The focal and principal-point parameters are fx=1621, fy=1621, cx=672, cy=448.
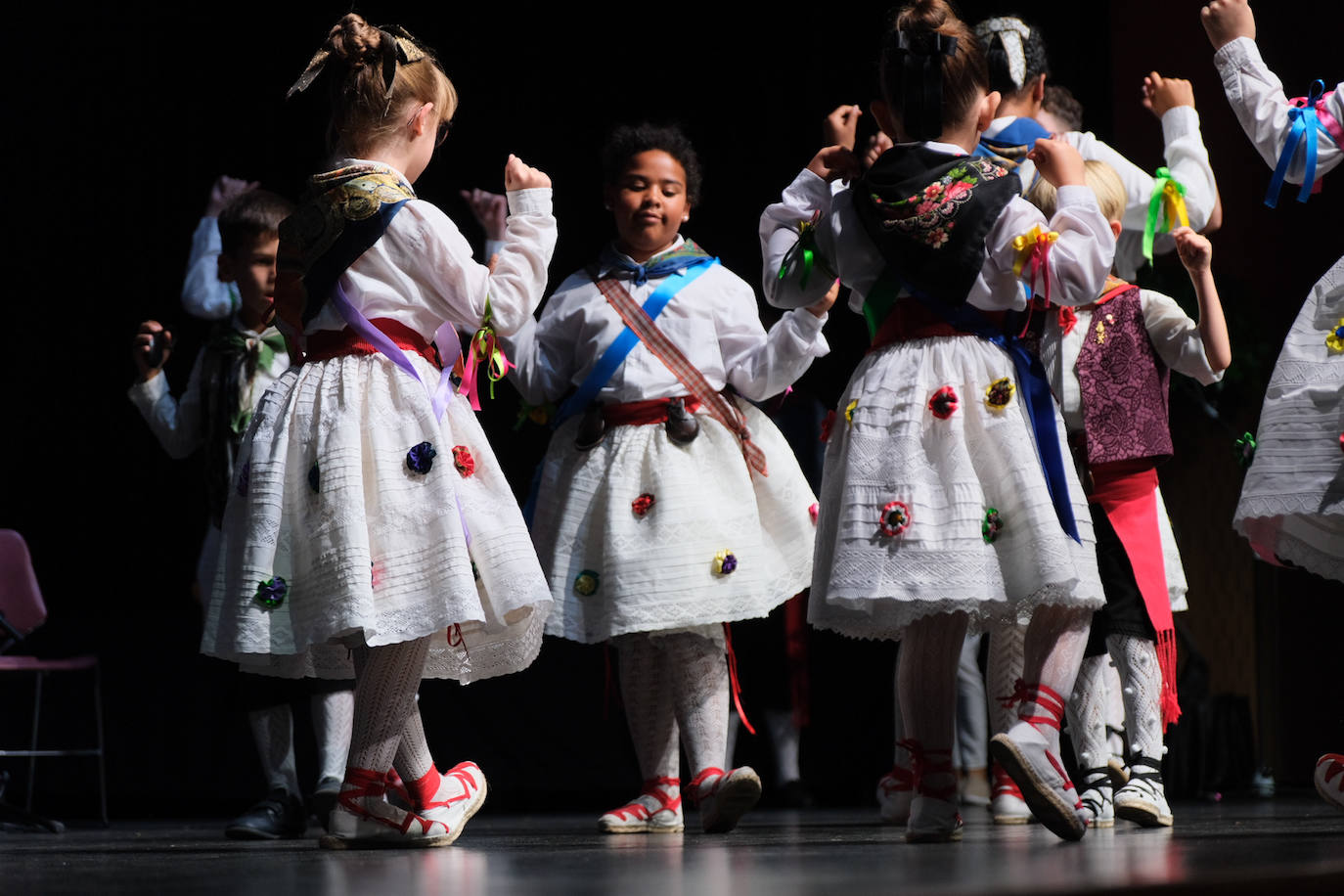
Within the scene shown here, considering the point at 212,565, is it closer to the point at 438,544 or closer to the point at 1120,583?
the point at 438,544

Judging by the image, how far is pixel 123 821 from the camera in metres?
4.75

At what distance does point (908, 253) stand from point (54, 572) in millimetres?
3947

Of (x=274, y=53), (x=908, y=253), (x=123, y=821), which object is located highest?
(x=274, y=53)

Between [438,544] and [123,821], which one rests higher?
[438,544]

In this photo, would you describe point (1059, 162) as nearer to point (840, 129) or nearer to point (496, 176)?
point (840, 129)

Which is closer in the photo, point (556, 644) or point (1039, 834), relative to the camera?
point (1039, 834)

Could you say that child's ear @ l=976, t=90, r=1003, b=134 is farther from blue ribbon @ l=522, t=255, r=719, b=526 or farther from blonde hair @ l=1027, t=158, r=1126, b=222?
blue ribbon @ l=522, t=255, r=719, b=526

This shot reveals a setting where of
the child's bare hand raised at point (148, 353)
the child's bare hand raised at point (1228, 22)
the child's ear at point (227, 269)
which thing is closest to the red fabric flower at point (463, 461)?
the child's ear at point (227, 269)

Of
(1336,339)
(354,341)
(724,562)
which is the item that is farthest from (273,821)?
(1336,339)

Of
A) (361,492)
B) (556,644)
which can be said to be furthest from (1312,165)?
(556,644)

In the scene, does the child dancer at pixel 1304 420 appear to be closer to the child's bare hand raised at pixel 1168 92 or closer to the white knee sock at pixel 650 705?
the child's bare hand raised at pixel 1168 92

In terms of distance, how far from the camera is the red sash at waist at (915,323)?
282cm

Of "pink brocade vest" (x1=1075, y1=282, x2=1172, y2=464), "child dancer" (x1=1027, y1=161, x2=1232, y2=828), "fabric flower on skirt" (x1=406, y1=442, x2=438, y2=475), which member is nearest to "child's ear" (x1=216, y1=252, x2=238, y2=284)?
"fabric flower on skirt" (x1=406, y1=442, x2=438, y2=475)

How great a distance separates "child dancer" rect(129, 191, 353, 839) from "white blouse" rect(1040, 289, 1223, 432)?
174cm
